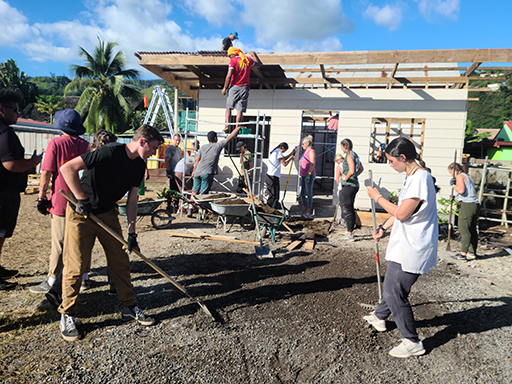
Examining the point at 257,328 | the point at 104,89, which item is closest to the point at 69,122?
the point at 257,328

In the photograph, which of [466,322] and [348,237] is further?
[348,237]

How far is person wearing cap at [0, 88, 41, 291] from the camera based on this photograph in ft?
11.1

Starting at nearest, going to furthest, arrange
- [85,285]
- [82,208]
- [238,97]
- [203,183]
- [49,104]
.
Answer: [82,208] → [85,285] → [203,183] → [238,97] → [49,104]

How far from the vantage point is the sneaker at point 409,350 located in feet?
9.49

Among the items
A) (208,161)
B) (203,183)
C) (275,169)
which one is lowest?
(203,183)

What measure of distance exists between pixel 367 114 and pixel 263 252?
551cm

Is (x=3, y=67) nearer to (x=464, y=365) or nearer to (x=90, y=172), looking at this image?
(x=90, y=172)

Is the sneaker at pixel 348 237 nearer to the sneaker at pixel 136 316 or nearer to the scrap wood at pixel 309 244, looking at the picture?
the scrap wood at pixel 309 244

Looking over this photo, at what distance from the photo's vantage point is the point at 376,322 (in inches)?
132

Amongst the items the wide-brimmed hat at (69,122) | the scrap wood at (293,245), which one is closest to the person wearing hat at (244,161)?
the scrap wood at (293,245)

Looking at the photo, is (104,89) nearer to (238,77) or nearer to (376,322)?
(238,77)

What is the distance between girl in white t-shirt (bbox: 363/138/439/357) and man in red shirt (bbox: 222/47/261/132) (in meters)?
5.55

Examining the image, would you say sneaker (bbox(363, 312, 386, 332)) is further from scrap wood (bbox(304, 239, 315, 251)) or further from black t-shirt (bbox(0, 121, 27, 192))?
black t-shirt (bbox(0, 121, 27, 192))

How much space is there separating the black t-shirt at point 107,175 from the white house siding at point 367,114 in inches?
246
